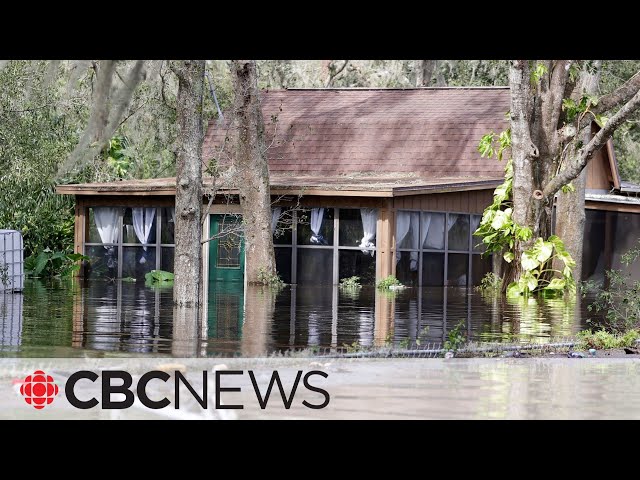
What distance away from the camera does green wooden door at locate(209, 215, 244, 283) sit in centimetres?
3020

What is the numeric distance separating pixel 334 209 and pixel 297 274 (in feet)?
6.35

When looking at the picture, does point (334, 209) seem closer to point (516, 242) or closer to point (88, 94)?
point (516, 242)

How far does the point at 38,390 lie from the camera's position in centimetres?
978

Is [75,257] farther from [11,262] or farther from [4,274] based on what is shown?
[4,274]

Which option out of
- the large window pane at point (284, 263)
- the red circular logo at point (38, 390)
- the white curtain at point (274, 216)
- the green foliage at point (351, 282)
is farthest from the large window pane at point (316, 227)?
the red circular logo at point (38, 390)

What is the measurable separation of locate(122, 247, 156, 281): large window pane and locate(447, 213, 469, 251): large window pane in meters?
7.72

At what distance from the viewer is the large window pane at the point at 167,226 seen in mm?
31234

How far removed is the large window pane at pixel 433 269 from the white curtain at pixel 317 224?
2.61 meters

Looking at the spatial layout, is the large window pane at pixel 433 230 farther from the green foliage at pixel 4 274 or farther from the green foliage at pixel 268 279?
the green foliage at pixel 4 274

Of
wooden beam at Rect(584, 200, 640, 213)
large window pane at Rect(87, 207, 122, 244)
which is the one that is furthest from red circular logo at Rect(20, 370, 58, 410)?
wooden beam at Rect(584, 200, 640, 213)

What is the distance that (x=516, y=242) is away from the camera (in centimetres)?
2567

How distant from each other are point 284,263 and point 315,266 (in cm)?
84

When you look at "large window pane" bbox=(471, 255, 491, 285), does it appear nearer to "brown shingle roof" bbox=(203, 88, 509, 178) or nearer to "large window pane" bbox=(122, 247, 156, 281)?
"brown shingle roof" bbox=(203, 88, 509, 178)
